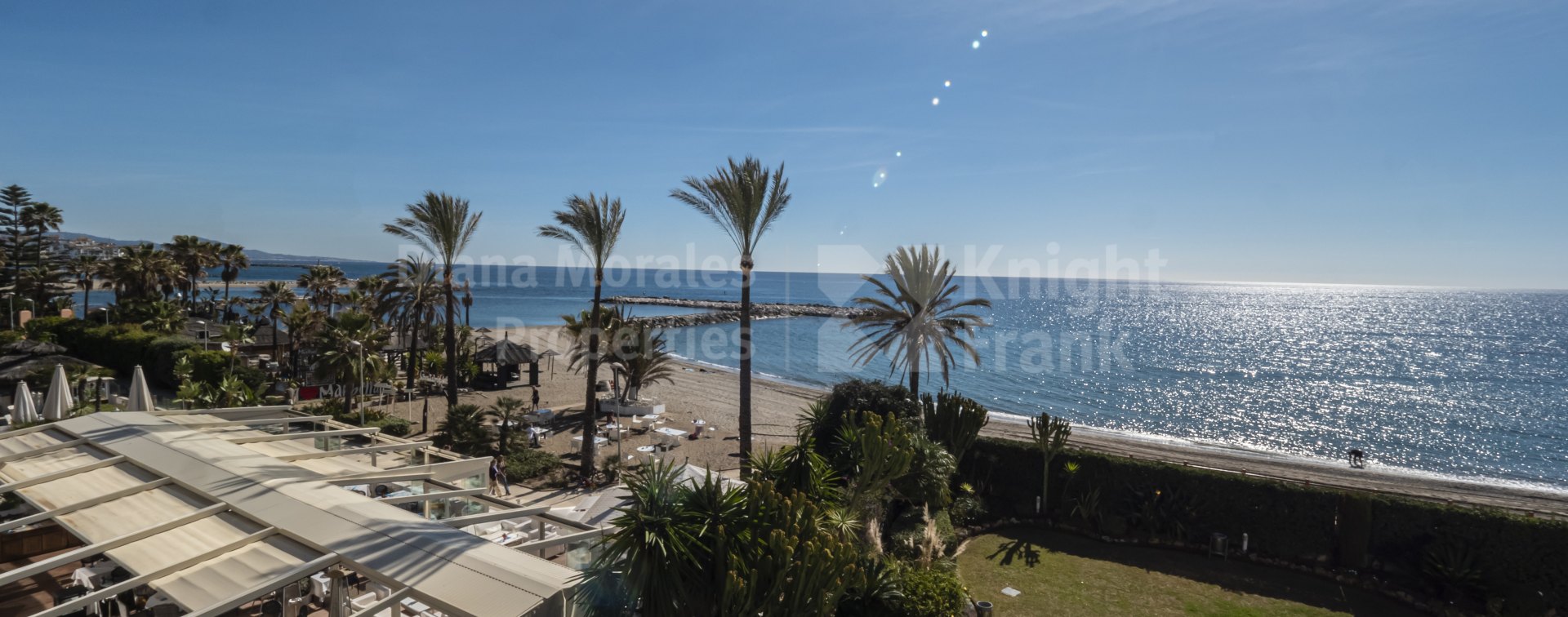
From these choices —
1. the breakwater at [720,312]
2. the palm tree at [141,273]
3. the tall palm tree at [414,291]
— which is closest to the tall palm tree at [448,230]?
the tall palm tree at [414,291]

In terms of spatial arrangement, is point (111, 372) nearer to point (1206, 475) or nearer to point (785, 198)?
point (785, 198)

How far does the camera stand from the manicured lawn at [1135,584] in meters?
12.3

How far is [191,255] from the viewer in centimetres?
4662

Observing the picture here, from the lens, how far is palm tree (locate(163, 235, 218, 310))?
46.1 metres

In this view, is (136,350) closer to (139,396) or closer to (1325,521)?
(139,396)

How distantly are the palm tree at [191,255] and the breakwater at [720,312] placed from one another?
4131 cm

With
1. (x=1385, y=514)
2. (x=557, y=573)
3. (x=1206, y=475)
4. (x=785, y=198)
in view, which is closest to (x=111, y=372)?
(x=785, y=198)

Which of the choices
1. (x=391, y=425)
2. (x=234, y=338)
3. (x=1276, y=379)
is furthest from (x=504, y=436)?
(x=1276, y=379)

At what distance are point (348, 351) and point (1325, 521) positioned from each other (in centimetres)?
2773

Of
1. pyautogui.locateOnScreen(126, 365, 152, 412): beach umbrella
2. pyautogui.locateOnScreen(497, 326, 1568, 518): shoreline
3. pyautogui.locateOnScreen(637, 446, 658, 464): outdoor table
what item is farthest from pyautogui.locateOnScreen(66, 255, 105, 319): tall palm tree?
pyautogui.locateOnScreen(637, 446, 658, 464): outdoor table

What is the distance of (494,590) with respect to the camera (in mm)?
5484

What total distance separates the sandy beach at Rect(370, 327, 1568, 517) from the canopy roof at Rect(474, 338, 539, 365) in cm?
159

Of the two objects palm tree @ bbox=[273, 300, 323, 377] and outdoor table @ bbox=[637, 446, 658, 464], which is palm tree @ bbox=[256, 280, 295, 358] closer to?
palm tree @ bbox=[273, 300, 323, 377]

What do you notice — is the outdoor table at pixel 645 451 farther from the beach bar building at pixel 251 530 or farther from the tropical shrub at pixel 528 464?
the beach bar building at pixel 251 530
